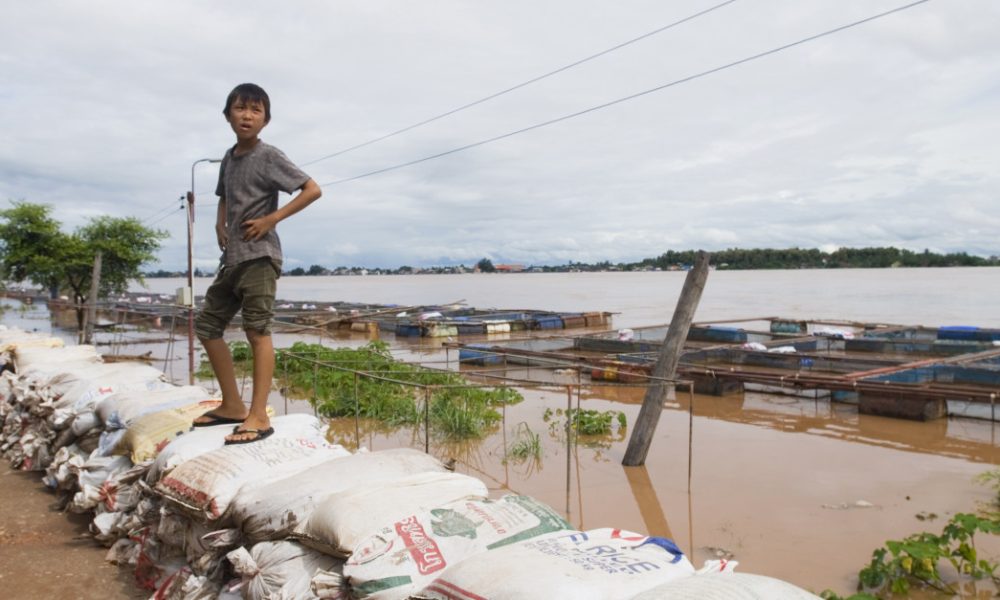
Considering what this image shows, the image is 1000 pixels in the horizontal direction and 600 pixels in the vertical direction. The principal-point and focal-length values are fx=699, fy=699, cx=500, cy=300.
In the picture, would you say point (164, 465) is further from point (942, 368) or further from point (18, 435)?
point (942, 368)

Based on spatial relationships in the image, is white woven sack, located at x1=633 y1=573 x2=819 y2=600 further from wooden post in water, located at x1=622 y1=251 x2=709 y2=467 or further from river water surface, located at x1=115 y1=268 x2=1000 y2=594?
wooden post in water, located at x1=622 y1=251 x2=709 y2=467

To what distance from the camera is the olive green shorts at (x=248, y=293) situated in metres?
2.95

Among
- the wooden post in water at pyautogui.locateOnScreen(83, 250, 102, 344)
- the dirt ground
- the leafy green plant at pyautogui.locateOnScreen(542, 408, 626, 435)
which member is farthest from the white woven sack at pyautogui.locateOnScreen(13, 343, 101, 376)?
the wooden post in water at pyautogui.locateOnScreen(83, 250, 102, 344)

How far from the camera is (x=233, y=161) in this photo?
9.95ft

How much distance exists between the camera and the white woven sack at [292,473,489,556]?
2.43m

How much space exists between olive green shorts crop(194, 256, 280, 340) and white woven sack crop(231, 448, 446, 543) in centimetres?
66

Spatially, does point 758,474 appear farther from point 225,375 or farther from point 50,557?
point 50,557

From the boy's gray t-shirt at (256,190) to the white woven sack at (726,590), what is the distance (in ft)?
6.66

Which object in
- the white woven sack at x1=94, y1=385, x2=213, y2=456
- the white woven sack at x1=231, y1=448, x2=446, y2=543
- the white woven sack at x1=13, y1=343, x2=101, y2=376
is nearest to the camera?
the white woven sack at x1=231, y1=448, x2=446, y2=543

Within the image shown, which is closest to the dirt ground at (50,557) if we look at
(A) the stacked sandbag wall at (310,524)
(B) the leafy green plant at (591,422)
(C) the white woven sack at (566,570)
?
(A) the stacked sandbag wall at (310,524)

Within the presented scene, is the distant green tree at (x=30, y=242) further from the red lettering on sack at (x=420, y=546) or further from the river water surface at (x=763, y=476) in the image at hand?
the red lettering on sack at (x=420, y=546)

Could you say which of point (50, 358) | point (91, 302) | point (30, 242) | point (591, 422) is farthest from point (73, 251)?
point (591, 422)

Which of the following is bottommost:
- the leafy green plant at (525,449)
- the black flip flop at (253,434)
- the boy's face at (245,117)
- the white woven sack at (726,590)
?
the leafy green plant at (525,449)

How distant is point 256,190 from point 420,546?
63.6 inches
